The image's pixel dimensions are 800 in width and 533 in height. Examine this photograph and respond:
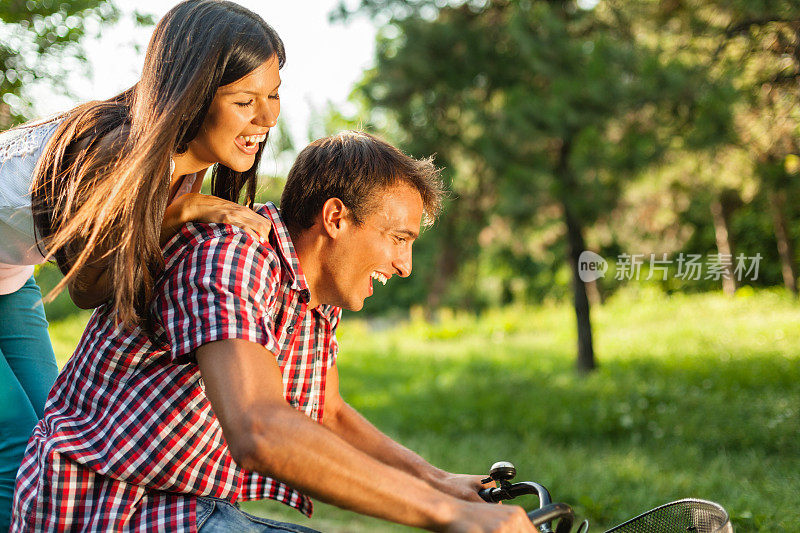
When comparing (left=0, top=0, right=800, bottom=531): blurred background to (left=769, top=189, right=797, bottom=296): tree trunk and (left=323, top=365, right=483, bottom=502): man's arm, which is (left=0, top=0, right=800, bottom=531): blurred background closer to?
(left=769, top=189, right=797, bottom=296): tree trunk

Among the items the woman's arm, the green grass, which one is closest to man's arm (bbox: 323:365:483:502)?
the woman's arm

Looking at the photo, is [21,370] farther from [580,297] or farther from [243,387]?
[580,297]

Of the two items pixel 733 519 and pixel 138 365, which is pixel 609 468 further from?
pixel 138 365

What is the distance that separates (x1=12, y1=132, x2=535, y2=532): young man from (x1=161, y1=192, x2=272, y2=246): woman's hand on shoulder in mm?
81

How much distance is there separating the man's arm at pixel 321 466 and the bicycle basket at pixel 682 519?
527mm

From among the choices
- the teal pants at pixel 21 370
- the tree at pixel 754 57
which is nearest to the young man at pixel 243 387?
the teal pants at pixel 21 370

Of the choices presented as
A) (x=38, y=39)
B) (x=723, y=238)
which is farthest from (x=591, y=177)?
(x=723, y=238)

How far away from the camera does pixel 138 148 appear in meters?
1.59

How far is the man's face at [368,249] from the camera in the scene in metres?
1.93

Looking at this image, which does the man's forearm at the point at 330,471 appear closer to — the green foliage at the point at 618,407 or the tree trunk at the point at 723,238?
the green foliage at the point at 618,407

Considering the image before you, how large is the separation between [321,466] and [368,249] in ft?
2.49

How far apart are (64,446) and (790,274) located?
38.9 ft

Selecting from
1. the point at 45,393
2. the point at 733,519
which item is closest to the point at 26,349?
the point at 45,393

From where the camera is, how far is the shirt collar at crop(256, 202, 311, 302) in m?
1.83
